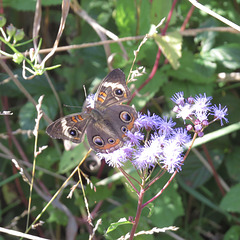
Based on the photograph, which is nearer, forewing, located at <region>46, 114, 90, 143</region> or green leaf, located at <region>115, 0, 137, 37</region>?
forewing, located at <region>46, 114, 90, 143</region>

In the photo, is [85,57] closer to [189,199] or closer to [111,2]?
[111,2]

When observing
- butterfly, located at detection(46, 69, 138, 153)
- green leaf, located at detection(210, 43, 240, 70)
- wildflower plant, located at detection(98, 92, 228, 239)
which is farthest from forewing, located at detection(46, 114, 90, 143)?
green leaf, located at detection(210, 43, 240, 70)

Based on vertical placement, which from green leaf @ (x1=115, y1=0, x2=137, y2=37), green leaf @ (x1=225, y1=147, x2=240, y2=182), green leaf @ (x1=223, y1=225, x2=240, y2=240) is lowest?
green leaf @ (x1=223, y1=225, x2=240, y2=240)

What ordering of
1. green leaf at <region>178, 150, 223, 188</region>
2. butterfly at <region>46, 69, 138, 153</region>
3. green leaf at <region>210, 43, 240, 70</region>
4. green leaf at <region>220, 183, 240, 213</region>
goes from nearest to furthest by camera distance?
butterfly at <region>46, 69, 138, 153</region>, green leaf at <region>220, 183, 240, 213</region>, green leaf at <region>210, 43, 240, 70</region>, green leaf at <region>178, 150, 223, 188</region>

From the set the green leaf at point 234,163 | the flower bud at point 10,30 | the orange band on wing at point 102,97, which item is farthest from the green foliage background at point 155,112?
the flower bud at point 10,30

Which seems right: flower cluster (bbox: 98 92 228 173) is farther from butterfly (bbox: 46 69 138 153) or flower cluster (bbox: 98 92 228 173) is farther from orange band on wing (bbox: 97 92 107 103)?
orange band on wing (bbox: 97 92 107 103)

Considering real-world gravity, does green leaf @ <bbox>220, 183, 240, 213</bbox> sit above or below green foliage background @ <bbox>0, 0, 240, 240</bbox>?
below

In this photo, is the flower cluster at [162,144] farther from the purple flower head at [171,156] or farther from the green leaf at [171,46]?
the green leaf at [171,46]

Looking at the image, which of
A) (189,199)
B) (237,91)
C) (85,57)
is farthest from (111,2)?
(189,199)
